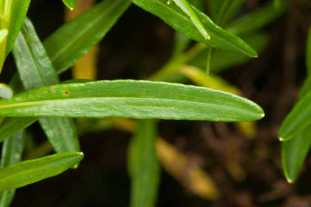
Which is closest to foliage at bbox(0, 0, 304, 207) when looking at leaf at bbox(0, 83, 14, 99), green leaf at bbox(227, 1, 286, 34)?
leaf at bbox(0, 83, 14, 99)

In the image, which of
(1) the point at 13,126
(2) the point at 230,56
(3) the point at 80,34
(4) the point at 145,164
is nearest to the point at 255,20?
(2) the point at 230,56

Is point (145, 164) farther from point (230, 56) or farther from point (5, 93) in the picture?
point (5, 93)

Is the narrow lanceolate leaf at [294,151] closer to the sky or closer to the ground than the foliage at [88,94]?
closer to the ground

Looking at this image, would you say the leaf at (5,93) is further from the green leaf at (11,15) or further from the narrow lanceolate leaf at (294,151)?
the narrow lanceolate leaf at (294,151)

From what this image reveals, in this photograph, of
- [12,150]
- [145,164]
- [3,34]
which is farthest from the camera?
[145,164]

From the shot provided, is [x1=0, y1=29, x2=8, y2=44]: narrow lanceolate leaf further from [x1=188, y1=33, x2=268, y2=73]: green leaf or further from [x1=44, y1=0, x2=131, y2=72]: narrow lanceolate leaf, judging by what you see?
[x1=188, y1=33, x2=268, y2=73]: green leaf

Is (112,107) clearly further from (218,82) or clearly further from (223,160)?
(223,160)

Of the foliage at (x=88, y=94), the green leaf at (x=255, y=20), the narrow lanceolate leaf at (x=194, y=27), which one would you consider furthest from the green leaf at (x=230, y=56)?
the narrow lanceolate leaf at (x=194, y=27)
